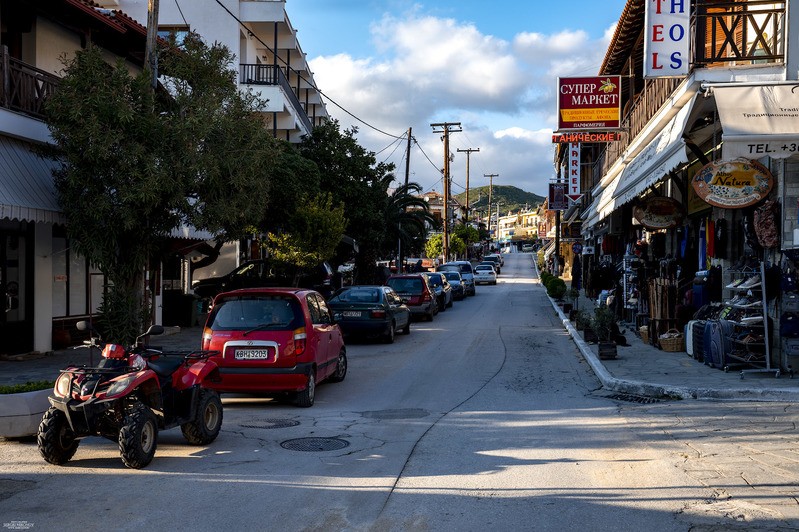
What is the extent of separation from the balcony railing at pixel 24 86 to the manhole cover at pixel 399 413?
880 cm

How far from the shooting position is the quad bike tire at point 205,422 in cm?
797

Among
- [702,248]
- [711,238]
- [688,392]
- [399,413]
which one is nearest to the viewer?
[399,413]

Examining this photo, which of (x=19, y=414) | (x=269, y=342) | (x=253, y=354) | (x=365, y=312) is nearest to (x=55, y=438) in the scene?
(x=19, y=414)

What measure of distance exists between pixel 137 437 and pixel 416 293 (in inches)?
750

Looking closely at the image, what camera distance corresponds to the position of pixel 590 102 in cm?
2188

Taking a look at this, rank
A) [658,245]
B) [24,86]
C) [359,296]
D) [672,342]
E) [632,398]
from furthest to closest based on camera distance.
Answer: [658,245]
[359,296]
[672,342]
[24,86]
[632,398]

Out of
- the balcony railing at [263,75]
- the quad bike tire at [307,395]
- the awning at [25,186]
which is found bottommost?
the quad bike tire at [307,395]

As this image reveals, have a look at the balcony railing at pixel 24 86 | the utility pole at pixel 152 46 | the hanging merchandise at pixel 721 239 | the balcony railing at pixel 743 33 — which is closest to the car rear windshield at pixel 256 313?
the utility pole at pixel 152 46

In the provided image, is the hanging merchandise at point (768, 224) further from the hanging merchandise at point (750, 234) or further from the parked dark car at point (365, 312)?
the parked dark car at point (365, 312)

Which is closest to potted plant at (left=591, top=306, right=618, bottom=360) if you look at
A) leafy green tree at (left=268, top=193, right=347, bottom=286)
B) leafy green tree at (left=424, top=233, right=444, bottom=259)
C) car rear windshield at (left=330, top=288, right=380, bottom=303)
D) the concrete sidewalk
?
the concrete sidewalk

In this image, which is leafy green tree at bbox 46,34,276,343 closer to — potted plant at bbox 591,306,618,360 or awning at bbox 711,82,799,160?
potted plant at bbox 591,306,618,360

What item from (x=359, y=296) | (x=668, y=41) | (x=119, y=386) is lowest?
(x=119, y=386)

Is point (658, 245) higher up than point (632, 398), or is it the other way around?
point (658, 245)

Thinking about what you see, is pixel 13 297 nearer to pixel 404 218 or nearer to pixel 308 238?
pixel 308 238
